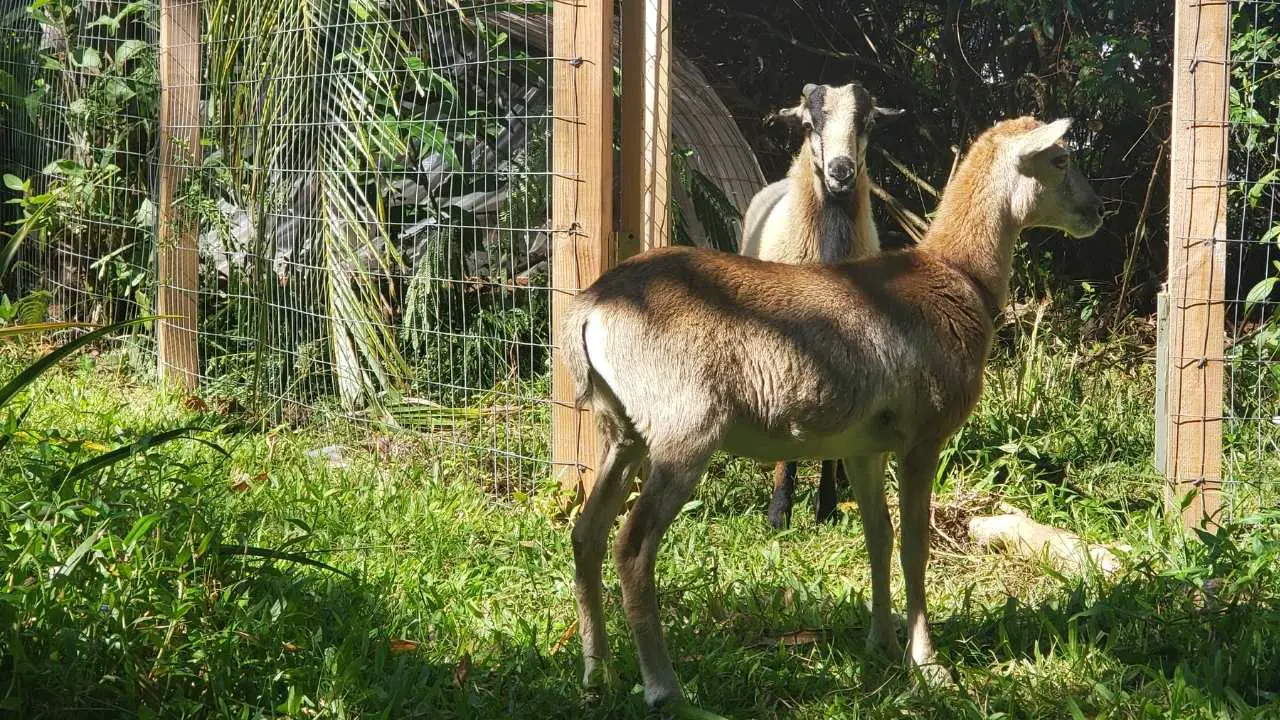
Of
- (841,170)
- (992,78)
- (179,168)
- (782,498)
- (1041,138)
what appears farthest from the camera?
(992,78)

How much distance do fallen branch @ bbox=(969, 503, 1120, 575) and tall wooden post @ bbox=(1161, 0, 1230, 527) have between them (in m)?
0.41

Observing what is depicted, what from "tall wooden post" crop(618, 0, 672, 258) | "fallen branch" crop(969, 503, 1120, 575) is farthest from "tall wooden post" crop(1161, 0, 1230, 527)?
"tall wooden post" crop(618, 0, 672, 258)

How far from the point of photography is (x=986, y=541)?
5.13 meters

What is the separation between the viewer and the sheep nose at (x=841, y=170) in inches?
222

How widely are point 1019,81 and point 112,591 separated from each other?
745cm

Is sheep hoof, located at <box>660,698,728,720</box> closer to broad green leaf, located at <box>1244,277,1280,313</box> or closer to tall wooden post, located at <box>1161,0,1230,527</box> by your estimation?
tall wooden post, located at <box>1161,0,1230,527</box>

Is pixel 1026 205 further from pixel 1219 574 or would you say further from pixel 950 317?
pixel 1219 574

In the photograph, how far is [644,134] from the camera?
5371 mm

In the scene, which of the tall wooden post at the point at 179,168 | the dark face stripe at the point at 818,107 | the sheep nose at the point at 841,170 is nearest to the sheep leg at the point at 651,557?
the sheep nose at the point at 841,170

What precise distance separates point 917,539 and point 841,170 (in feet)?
7.52

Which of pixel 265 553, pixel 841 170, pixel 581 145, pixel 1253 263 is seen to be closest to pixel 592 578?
pixel 265 553

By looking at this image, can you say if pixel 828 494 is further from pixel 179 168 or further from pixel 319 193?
pixel 179 168

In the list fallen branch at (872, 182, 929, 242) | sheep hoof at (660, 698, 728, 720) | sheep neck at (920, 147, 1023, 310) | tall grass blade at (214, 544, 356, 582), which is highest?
fallen branch at (872, 182, 929, 242)

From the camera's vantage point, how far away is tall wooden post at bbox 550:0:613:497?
16.6 ft
